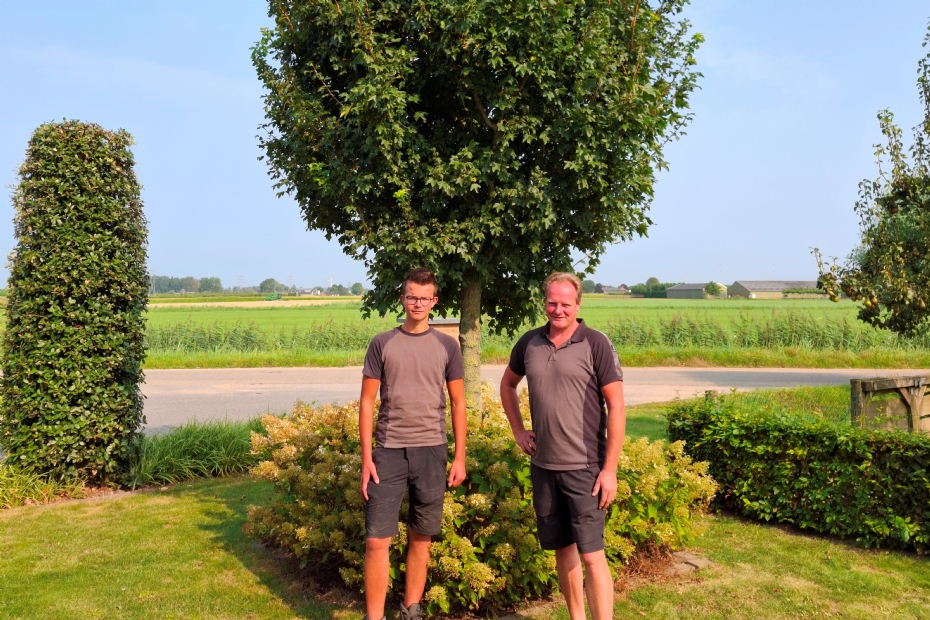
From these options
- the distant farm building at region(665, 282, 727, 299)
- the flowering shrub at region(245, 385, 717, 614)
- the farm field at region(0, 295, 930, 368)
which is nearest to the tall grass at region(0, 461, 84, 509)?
the flowering shrub at region(245, 385, 717, 614)

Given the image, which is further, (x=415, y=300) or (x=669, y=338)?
(x=669, y=338)

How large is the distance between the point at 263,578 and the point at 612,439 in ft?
9.98

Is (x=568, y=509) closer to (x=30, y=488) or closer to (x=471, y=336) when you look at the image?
(x=471, y=336)

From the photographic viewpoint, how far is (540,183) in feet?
17.0

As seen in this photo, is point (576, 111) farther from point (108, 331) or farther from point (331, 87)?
point (108, 331)

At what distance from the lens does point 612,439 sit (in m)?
3.50

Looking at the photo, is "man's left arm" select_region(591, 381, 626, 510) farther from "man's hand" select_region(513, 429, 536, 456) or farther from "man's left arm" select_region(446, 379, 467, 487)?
"man's left arm" select_region(446, 379, 467, 487)

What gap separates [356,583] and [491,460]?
128 cm

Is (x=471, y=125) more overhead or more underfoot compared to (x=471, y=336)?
more overhead

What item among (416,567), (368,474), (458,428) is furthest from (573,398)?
(416,567)

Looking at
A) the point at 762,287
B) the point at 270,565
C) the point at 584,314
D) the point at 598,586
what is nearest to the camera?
the point at 598,586

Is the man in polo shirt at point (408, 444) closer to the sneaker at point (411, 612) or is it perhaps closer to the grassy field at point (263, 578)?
the sneaker at point (411, 612)

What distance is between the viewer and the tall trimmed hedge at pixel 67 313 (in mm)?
7328

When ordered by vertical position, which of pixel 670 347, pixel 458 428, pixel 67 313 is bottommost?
pixel 670 347
